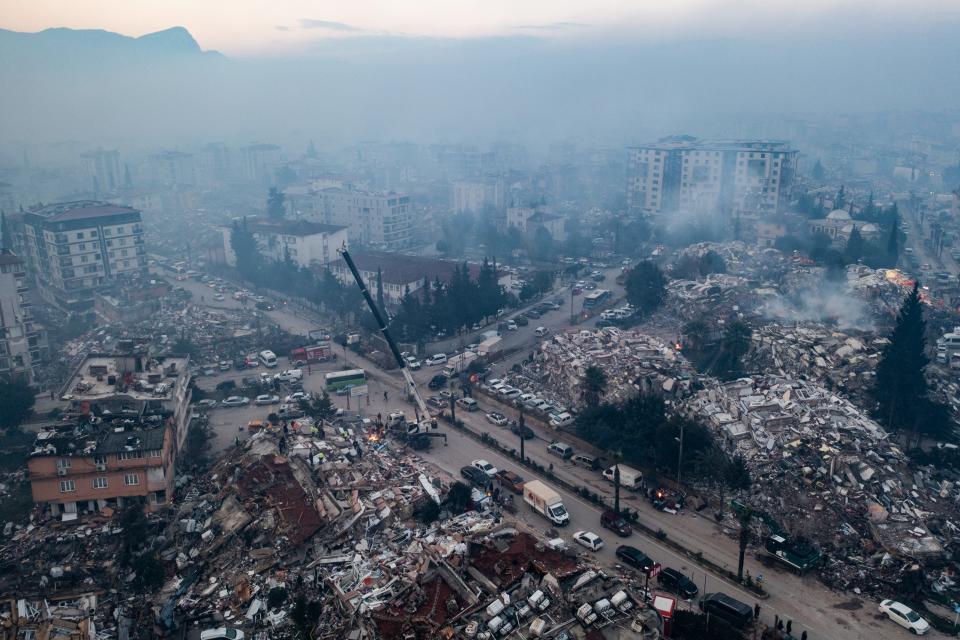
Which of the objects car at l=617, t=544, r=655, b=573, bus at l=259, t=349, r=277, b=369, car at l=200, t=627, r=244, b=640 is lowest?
bus at l=259, t=349, r=277, b=369

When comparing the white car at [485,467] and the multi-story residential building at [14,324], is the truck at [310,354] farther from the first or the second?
the white car at [485,467]

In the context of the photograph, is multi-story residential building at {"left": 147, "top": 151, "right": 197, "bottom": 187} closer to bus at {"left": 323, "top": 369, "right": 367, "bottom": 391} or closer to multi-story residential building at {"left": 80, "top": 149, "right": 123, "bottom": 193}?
multi-story residential building at {"left": 80, "top": 149, "right": 123, "bottom": 193}

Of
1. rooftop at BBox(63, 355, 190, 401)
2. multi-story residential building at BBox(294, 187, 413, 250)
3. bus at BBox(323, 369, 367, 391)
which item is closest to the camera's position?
rooftop at BBox(63, 355, 190, 401)

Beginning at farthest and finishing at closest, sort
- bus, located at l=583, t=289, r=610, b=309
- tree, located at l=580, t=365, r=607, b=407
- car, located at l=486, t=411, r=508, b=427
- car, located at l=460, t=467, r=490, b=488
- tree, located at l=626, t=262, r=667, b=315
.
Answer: bus, located at l=583, t=289, r=610, b=309, tree, located at l=626, t=262, r=667, b=315, car, located at l=486, t=411, r=508, b=427, tree, located at l=580, t=365, r=607, b=407, car, located at l=460, t=467, r=490, b=488

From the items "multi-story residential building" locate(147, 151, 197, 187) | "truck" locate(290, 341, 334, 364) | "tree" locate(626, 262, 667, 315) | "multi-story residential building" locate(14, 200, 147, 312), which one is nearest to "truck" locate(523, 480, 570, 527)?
"truck" locate(290, 341, 334, 364)

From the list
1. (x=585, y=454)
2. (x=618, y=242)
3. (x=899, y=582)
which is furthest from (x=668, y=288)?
(x=899, y=582)

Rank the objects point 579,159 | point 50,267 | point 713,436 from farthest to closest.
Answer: point 579,159
point 50,267
point 713,436

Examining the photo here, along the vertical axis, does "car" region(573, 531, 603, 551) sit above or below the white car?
above

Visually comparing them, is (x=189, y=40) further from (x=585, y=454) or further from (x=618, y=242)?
(x=585, y=454)
